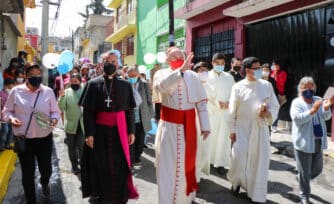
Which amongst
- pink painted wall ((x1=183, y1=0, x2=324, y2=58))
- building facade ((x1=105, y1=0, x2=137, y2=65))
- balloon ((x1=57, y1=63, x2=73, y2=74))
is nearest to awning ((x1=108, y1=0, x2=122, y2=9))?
building facade ((x1=105, y1=0, x2=137, y2=65))

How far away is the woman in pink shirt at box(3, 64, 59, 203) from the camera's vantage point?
4.80 m

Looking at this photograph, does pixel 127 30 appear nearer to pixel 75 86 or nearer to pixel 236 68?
pixel 236 68

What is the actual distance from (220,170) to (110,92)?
118 inches

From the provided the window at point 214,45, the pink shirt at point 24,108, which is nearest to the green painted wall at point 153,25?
the window at point 214,45

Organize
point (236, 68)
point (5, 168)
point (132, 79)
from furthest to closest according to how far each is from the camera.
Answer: point (236, 68) → point (132, 79) → point (5, 168)

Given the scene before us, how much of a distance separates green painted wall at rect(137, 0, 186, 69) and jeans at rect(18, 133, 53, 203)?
14.3m

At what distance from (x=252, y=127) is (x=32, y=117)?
2847mm

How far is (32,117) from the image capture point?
4.83 meters

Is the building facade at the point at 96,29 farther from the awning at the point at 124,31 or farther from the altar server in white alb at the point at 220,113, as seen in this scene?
the altar server in white alb at the point at 220,113

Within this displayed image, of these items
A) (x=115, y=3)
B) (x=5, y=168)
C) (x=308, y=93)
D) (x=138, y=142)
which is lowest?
(x=5, y=168)

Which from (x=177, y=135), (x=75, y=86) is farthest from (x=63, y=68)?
(x=177, y=135)

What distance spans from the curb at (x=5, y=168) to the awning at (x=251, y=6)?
7446 mm

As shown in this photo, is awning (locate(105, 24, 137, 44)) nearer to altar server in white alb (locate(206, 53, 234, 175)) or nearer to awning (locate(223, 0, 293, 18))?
awning (locate(223, 0, 293, 18))

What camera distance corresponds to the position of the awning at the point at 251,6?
1087cm
